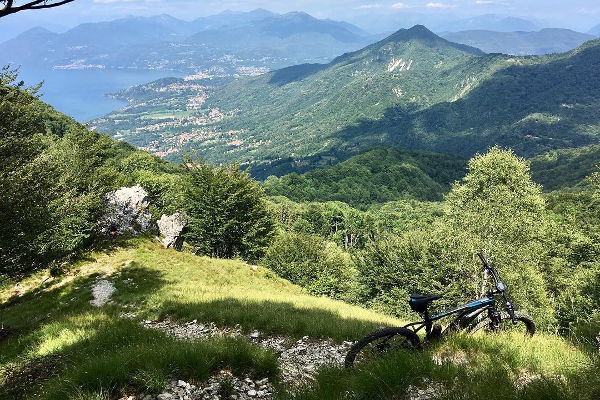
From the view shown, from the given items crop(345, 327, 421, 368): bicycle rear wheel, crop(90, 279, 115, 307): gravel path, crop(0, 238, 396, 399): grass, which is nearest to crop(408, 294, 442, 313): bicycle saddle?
crop(345, 327, 421, 368): bicycle rear wheel

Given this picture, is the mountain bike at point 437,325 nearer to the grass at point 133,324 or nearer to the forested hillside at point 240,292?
the forested hillside at point 240,292

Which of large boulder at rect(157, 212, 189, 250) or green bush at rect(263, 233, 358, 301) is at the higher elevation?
large boulder at rect(157, 212, 189, 250)

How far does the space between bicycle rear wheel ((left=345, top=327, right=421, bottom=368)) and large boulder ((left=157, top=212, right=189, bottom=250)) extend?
967 inches

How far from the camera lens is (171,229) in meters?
28.5

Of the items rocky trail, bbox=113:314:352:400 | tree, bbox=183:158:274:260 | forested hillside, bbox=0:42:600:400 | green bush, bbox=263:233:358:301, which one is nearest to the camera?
forested hillside, bbox=0:42:600:400

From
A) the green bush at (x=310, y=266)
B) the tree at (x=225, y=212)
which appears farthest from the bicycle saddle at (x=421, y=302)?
the tree at (x=225, y=212)

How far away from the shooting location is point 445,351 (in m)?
5.75

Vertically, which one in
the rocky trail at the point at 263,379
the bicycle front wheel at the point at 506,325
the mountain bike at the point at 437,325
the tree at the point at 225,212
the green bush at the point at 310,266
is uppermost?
the mountain bike at the point at 437,325

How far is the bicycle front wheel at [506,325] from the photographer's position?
6574mm

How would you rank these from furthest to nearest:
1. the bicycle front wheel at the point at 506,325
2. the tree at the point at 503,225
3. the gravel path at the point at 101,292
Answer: the tree at the point at 503,225
the gravel path at the point at 101,292
the bicycle front wheel at the point at 506,325

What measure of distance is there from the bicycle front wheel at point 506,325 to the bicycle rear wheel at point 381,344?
1581 millimetres

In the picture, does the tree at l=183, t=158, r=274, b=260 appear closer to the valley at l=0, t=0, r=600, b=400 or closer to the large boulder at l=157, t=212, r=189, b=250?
the valley at l=0, t=0, r=600, b=400

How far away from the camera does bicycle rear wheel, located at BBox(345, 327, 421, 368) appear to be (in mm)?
5566

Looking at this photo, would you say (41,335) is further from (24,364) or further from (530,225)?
(530,225)
